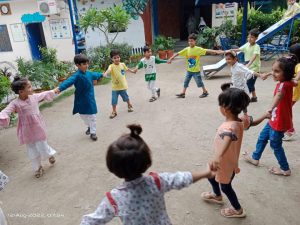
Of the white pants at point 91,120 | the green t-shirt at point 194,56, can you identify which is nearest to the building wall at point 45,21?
the green t-shirt at point 194,56

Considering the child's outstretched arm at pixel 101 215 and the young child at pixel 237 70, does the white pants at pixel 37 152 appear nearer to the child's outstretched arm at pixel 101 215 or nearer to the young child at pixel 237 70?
the child's outstretched arm at pixel 101 215

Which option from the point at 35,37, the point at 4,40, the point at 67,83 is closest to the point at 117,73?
the point at 67,83

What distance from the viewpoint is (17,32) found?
41.9 feet

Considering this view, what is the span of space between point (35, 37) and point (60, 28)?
1900 mm

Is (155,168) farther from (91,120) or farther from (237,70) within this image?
(237,70)

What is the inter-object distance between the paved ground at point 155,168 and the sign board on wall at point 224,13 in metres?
6.54

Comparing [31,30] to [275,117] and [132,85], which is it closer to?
[132,85]

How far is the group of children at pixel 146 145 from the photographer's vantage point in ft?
5.02

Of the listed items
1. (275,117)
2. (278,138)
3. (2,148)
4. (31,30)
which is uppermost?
(31,30)

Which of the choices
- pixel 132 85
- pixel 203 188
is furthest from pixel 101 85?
pixel 203 188

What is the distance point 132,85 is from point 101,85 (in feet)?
3.47

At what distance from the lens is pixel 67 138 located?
495 cm

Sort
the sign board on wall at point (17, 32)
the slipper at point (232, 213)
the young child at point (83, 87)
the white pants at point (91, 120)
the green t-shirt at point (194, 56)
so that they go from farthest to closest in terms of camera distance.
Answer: the sign board on wall at point (17, 32)
the green t-shirt at point (194, 56)
the white pants at point (91, 120)
the young child at point (83, 87)
the slipper at point (232, 213)

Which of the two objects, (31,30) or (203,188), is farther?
(31,30)
